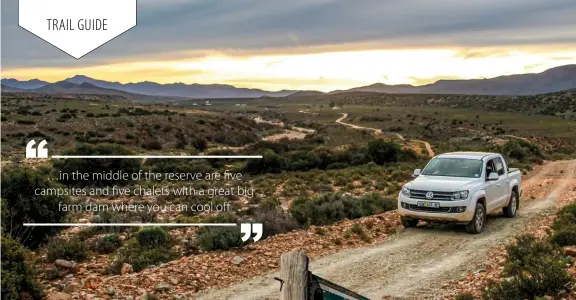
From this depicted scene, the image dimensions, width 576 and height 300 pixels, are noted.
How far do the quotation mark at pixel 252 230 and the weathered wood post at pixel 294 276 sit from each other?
8106 mm

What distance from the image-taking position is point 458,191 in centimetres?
1273

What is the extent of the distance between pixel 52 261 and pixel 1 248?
9.94 ft

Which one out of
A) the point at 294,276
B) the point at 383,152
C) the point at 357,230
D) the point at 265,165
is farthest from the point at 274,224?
the point at 383,152

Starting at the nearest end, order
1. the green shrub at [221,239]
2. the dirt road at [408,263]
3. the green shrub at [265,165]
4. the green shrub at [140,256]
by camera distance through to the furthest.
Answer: the dirt road at [408,263], the green shrub at [140,256], the green shrub at [221,239], the green shrub at [265,165]

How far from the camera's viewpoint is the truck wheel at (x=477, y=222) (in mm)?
13000

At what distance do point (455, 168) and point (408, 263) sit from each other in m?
4.35

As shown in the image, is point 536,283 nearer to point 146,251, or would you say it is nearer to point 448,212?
point 448,212

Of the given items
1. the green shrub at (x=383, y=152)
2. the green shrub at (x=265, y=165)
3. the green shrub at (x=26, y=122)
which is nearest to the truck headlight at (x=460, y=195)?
the green shrub at (x=265, y=165)

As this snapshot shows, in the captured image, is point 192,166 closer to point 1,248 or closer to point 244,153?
point 244,153

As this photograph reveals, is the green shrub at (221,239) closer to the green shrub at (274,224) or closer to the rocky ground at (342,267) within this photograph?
the rocky ground at (342,267)

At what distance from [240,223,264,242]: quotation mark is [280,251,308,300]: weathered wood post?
811cm

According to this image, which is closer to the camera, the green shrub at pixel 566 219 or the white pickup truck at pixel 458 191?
the green shrub at pixel 566 219

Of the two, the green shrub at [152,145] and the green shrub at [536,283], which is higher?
the green shrub at [536,283]

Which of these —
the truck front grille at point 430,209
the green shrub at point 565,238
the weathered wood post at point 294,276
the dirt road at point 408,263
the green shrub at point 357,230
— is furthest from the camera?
the green shrub at point 357,230
